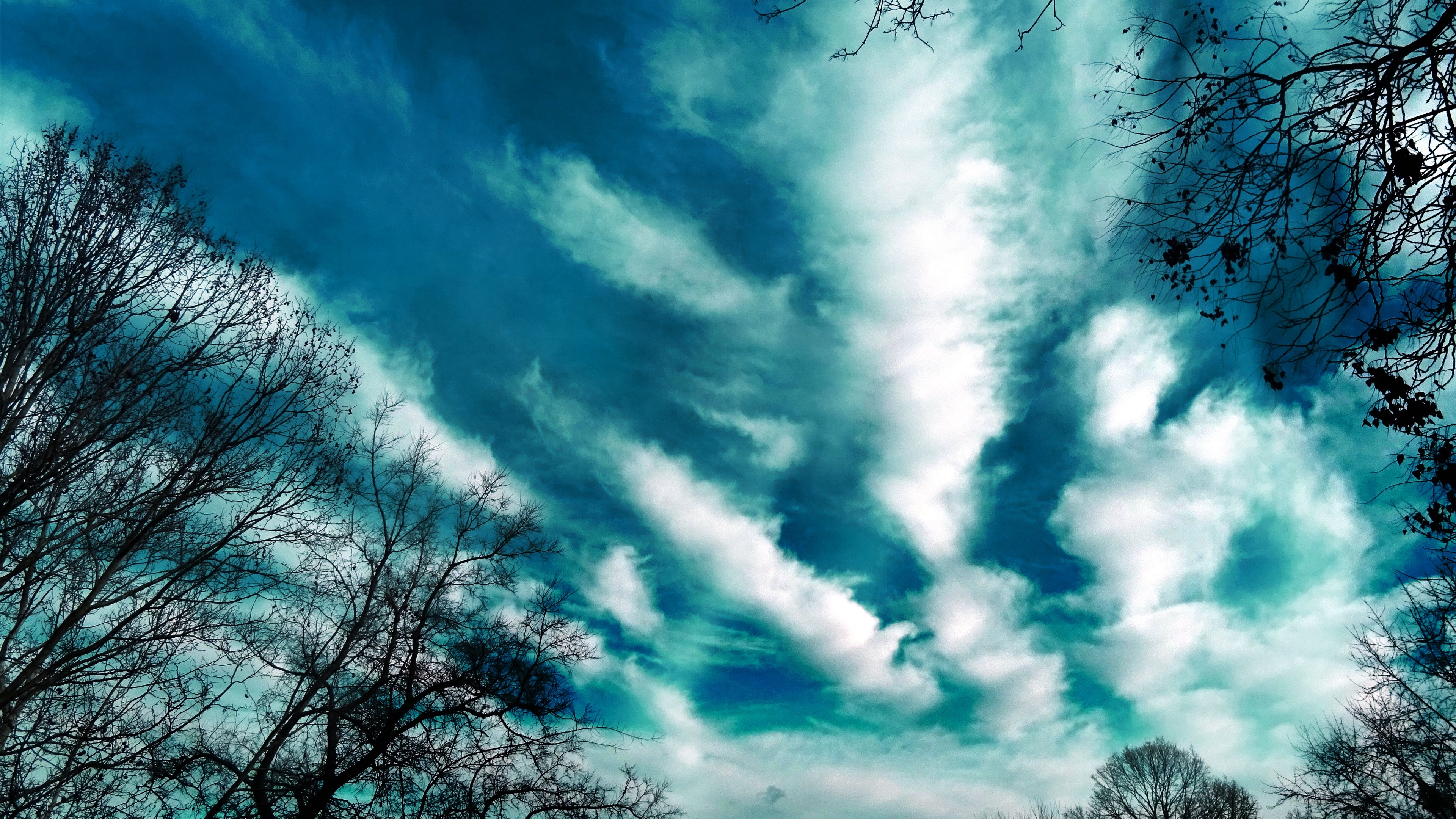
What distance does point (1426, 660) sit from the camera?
15.5 metres

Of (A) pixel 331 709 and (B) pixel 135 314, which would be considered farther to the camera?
(A) pixel 331 709

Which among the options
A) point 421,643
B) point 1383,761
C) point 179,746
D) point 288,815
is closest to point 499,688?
point 421,643

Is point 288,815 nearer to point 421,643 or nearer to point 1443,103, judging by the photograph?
point 421,643

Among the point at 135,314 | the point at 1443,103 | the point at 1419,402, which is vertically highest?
the point at 135,314

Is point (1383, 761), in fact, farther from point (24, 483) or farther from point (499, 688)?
point (24, 483)

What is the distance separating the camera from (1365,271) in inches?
163

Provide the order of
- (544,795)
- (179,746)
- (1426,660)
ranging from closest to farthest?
(179,746)
(544,795)
(1426,660)

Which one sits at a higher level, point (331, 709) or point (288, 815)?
point (331, 709)

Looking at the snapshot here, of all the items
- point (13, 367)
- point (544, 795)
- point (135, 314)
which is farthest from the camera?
point (544, 795)

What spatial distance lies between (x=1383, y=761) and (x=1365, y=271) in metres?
19.0

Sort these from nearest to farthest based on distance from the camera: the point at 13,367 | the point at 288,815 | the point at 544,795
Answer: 1. the point at 13,367
2. the point at 288,815
3. the point at 544,795

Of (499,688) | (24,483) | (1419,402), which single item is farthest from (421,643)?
(1419,402)

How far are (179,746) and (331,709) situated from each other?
2.24 metres

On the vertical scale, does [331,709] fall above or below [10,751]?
above
